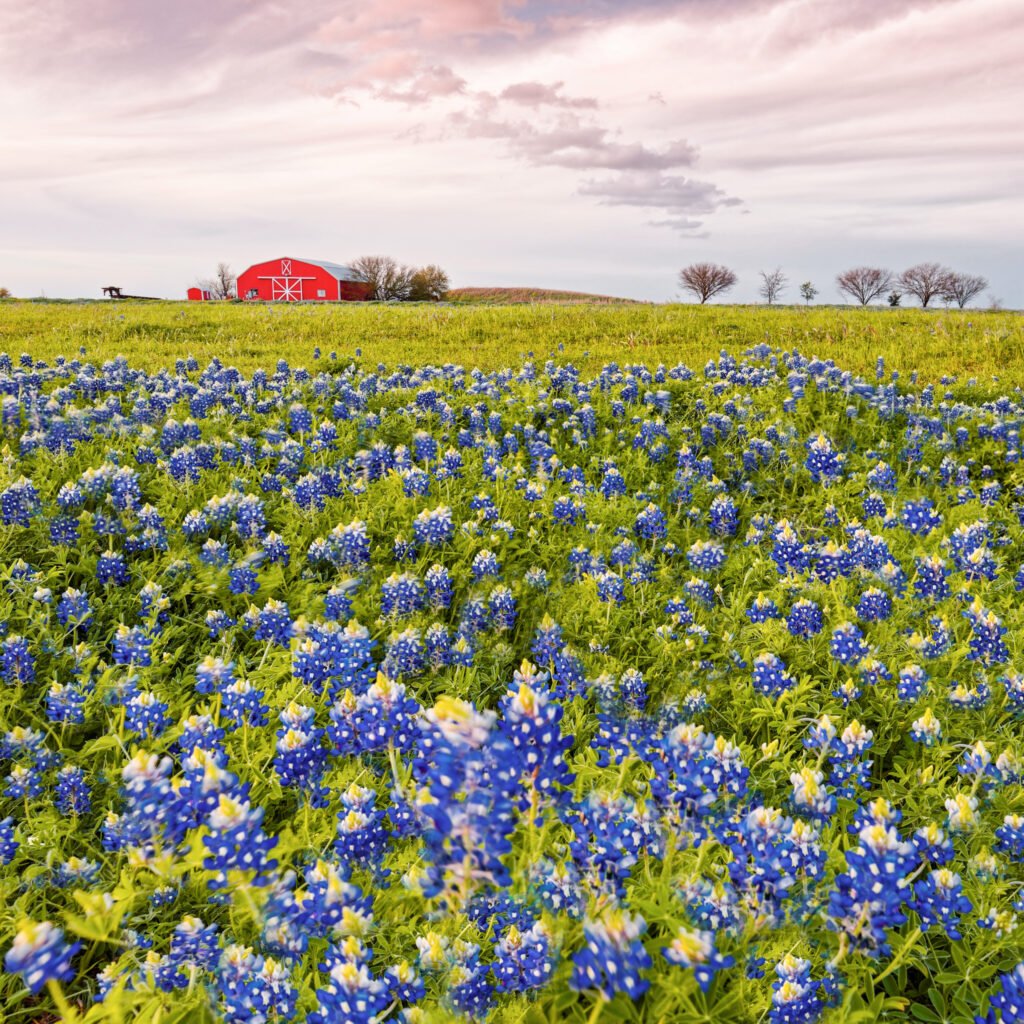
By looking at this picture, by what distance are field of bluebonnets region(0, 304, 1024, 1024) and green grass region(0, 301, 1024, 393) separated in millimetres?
2307

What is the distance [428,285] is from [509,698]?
6944 cm

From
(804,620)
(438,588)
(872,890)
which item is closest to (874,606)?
(804,620)

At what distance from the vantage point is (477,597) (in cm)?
554

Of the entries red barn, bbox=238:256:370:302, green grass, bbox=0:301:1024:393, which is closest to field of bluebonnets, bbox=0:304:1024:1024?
green grass, bbox=0:301:1024:393

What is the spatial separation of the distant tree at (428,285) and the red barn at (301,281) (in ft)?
13.1

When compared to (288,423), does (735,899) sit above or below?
below

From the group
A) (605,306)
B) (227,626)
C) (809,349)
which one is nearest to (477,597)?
(227,626)

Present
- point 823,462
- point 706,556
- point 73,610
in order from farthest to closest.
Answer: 1. point 823,462
2. point 706,556
3. point 73,610

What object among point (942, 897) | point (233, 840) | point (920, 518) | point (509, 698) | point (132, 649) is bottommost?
point (942, 897)

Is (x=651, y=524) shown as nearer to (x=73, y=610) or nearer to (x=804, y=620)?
(x=804, y=620)

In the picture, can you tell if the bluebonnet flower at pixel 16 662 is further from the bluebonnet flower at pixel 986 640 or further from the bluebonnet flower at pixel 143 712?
the bluebonnet flower at pixel 986 640

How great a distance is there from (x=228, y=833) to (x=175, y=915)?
60.5 inches

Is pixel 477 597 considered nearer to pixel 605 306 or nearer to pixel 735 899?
pixel 735 899

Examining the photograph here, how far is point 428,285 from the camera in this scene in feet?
224
